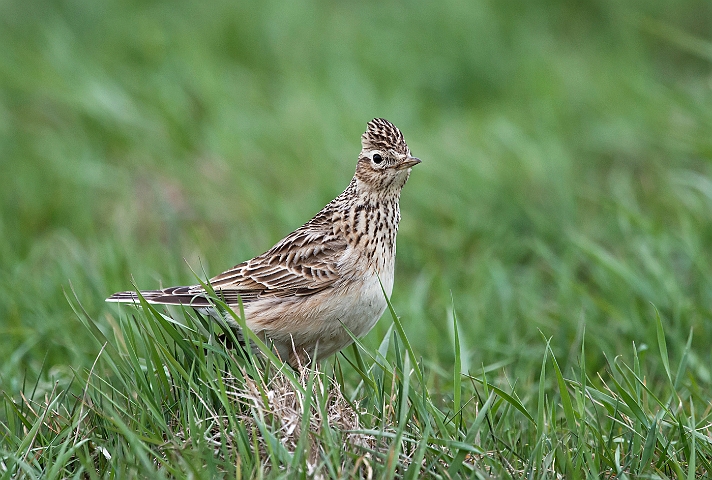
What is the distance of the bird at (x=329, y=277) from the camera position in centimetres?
452

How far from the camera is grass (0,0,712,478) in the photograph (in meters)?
3.92

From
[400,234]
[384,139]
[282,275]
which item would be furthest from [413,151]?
[282,275]

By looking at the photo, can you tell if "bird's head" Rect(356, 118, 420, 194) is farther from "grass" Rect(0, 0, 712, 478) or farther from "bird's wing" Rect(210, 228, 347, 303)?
"grass" Rect(0, 0, 712, 478)

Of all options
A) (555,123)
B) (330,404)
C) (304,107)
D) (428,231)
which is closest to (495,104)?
(555,123)

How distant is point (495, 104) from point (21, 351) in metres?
5.94

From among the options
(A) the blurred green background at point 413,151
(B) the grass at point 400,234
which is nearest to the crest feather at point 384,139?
(B) the grass at point 400,234

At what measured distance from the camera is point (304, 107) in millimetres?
9555

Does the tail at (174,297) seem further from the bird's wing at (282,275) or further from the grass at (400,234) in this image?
the grass at (400,234)

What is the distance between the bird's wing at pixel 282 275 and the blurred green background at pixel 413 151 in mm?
266

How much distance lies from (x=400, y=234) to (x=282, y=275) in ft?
9.77

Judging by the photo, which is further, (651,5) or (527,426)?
(651,5)

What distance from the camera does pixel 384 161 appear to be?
488 cm

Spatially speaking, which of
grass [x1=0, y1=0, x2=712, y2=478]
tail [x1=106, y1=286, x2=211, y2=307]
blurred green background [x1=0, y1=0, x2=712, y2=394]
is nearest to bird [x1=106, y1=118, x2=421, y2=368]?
tail [x1=106, y1=286, x2=211, y2=307]

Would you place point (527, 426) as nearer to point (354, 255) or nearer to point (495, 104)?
point (354, 255)
